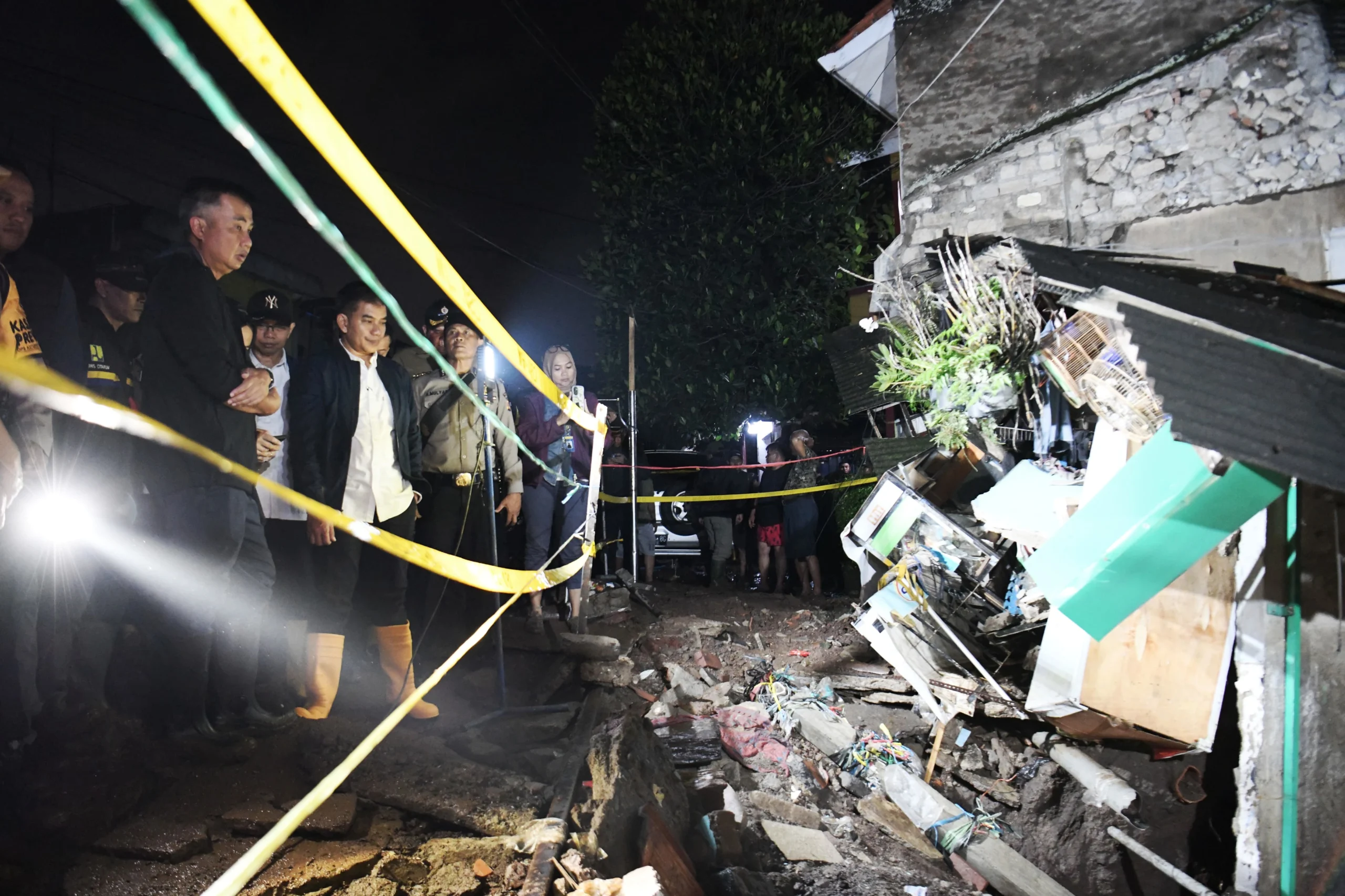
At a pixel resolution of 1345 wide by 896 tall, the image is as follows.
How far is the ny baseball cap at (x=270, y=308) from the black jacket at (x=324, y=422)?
1.55 ft

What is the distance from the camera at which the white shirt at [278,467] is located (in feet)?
11.4

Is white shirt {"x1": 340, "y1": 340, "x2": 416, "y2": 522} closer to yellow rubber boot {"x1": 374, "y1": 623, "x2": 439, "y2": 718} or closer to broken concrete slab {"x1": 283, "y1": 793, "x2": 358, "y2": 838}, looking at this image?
yellow rubber boot {"x1": 374, "y1": 623, "x2": 439, "y2": 718}

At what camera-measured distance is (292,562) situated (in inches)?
142

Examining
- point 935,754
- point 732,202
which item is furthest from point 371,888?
point 732,202

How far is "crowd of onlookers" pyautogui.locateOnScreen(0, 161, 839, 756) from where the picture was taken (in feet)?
8.45

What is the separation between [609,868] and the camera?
2521mm

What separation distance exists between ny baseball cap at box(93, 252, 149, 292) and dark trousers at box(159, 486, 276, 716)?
119 centimetres

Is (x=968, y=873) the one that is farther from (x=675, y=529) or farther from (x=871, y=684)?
(x=675, y=529)

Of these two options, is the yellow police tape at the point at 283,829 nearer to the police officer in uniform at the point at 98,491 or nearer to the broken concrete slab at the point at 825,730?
the police officer in uniform at the point at 98,491

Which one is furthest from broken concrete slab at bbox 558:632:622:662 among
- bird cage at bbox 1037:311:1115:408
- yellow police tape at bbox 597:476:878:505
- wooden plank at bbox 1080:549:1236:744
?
bird cage at bbox 1037:311:1115:408

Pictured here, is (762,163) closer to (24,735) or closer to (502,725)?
(502,725)

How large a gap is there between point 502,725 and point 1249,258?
7.23 m

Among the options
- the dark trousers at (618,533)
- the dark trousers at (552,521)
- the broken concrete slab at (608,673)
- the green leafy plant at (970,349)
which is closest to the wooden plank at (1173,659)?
the green leafy plant at (970,349)

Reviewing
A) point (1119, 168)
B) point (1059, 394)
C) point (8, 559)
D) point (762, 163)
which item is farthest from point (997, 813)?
point (762, 163)
